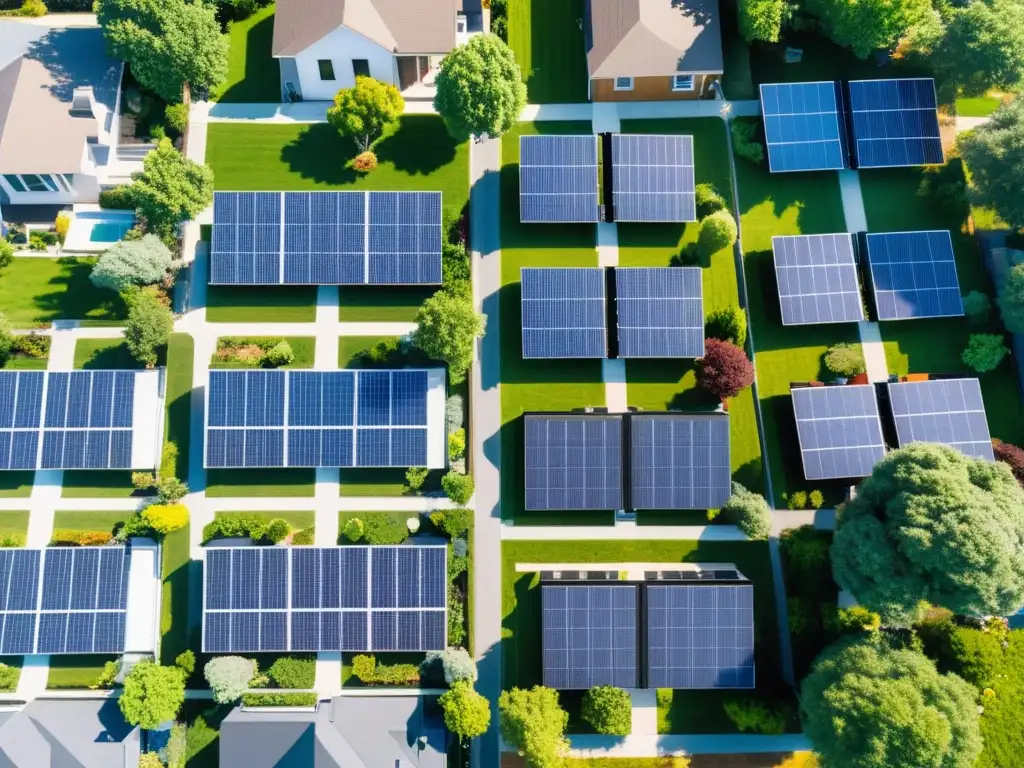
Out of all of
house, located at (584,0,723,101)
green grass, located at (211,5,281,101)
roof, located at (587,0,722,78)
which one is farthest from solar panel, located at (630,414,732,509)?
green grass, located at (211,5,281,101)

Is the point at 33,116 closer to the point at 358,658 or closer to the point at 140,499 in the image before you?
the point at 140,499

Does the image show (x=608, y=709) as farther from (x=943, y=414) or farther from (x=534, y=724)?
(x=943, y=414)

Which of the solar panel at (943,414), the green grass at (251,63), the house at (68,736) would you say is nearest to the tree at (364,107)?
the green grass at (251,63)

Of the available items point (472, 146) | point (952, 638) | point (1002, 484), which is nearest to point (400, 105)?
point (472, 146)

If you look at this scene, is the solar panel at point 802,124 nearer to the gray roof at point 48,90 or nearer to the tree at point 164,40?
the tree at point 164,40

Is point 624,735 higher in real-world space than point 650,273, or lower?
lower
